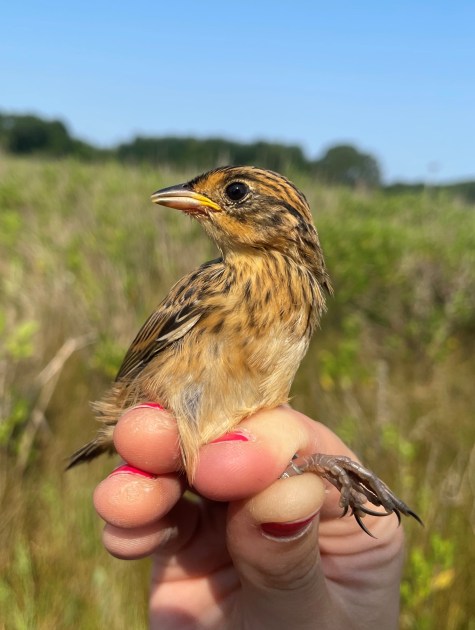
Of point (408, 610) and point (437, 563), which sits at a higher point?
point (437, 563)

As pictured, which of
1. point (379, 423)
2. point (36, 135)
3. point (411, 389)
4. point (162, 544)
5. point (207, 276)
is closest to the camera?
point (162, 544)

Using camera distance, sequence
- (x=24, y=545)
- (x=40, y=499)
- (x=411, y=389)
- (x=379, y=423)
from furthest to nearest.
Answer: (x=411, y=389) < (x=379, y=423) < (x=40, y=499) < (x=24, y=545)

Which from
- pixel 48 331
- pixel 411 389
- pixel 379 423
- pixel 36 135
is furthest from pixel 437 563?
pixel 36 135

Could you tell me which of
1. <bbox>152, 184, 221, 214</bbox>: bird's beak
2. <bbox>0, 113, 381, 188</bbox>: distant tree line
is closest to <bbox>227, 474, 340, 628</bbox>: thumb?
<bbox>152, 184, 221, 214</bbox>: bird's beak

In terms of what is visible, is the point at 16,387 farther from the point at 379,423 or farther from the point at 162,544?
the point at 379,423

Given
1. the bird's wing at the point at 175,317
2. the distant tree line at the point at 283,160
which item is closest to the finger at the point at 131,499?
the bird's wing at the point at 175,317

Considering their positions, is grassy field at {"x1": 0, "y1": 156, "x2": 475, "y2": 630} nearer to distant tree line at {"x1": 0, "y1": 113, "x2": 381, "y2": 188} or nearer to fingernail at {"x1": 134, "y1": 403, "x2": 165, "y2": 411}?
fingernail at {"x1": 134, "y1": 403, "x2": 165, "y2": 411}

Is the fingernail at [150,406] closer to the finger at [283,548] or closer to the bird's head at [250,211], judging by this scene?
the finger at [283,548]

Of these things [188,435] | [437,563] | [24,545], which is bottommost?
[24,545]

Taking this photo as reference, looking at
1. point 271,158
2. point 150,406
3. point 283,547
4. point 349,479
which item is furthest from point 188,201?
point 271,158
